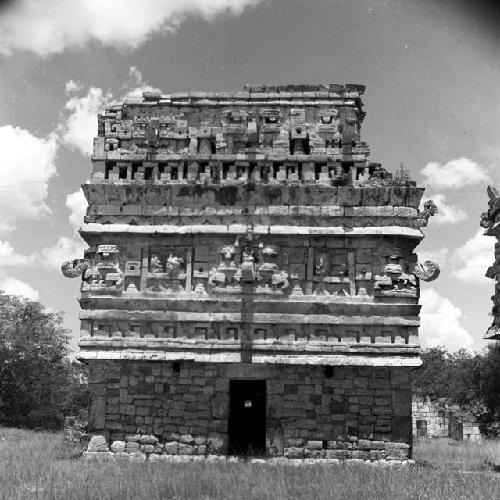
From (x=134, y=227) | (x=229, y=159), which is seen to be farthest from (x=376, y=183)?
(x=134, y=227)

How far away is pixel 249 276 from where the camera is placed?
13.1 meters

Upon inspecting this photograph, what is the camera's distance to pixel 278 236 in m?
13.4

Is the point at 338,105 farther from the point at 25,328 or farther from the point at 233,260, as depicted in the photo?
the point at 25,328

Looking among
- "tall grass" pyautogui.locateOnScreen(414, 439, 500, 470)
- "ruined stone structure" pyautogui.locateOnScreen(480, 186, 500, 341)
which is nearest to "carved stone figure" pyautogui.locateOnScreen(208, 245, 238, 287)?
"ruined stone structure" pyautogui.locateOnScreen(480, 186, 500, 341)

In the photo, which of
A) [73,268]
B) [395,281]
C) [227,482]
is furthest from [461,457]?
[73,268]

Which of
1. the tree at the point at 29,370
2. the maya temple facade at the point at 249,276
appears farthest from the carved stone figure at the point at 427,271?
the tree at the point at 29,370

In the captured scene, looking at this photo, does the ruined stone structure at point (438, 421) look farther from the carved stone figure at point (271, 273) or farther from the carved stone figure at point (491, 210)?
the carved stone figure at point (271, 273)

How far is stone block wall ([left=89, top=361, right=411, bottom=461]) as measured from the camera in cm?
1247

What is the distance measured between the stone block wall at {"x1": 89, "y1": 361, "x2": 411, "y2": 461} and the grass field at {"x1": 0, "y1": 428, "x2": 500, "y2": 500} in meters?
0.79

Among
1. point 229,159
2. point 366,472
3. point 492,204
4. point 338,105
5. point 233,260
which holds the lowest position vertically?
point 366,472

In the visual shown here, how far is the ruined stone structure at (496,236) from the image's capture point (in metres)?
12.6

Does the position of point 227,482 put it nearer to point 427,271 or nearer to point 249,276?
point 249,276

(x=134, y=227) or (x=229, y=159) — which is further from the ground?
(x=229, y=159)

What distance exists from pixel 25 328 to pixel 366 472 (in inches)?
964
